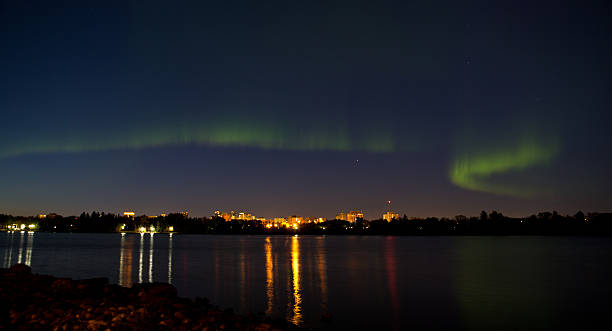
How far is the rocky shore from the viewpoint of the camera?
59.9ft

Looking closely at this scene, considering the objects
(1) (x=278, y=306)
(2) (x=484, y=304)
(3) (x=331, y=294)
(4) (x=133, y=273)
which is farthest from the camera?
(4) (x=133, y=273)

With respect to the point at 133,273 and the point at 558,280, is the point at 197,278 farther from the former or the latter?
the point at 558,280

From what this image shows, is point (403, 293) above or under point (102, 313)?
under

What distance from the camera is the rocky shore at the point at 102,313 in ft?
59.9

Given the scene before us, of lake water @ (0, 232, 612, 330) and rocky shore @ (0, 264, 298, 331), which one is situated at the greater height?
rocky shore @ (0, 264, 298, 331)

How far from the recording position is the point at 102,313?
19359mm

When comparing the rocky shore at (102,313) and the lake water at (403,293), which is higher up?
the rocky shore at (102,313)

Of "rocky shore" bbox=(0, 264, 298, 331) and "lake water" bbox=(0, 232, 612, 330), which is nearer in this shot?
"rocky shore" bbox=(0, 264, 298, 331)

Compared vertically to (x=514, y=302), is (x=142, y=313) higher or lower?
higher

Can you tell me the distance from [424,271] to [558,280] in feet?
48.2

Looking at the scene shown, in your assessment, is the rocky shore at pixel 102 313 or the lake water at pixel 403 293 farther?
the lake water at pixel 403 293

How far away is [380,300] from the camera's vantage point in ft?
109

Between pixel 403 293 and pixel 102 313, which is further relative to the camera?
pixel 403 293

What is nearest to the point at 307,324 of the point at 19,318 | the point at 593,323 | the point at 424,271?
the point at 19,318
